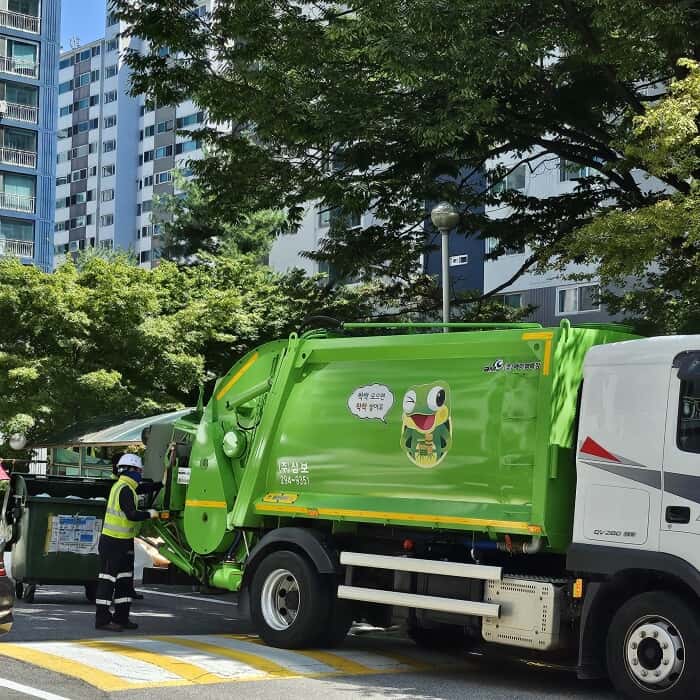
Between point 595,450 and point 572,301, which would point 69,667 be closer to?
point 595,450

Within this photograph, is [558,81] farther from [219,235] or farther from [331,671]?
[219,235]

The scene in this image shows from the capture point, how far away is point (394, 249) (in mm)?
21109

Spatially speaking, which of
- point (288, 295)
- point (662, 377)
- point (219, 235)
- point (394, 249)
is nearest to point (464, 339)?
point (662, 377)

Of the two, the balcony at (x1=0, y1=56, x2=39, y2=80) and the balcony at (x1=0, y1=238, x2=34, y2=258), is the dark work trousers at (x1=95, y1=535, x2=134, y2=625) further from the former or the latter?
the balcony at (x1=0, y1=56, x2=39, y2=80)

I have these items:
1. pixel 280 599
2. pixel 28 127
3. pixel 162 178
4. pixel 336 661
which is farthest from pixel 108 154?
pixel 336 661

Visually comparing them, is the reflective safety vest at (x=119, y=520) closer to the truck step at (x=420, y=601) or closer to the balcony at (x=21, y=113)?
the truck step at (x=420, y=601)

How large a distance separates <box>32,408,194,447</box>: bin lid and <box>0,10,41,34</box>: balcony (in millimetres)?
42946

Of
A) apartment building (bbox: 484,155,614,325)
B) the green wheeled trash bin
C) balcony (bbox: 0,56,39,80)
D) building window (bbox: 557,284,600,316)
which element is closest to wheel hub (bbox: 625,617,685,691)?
the green wheeled trash bin

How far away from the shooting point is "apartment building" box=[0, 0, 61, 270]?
62938 mm

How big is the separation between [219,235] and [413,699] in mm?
40155

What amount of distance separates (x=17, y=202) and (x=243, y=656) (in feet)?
183

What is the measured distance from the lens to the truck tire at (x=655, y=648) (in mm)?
8664

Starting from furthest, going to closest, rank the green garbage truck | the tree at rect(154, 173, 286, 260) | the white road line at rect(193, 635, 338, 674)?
1. the tree at rect(154, 173, 286, 260)
2. the white road line at rect(193, 635, 338, 674)
3. the green garbage truck

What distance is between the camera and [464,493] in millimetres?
10477
